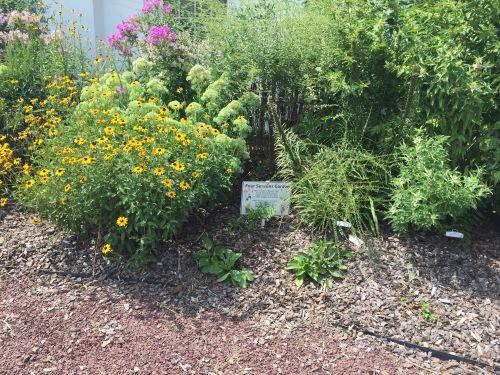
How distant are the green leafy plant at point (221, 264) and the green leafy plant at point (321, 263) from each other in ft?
0.96

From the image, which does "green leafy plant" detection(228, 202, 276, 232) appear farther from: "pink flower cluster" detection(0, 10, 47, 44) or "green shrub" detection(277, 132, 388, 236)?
"pink flower cluster" detection(0, 10, 47, 44)

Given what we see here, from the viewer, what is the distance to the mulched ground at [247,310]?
251 cm

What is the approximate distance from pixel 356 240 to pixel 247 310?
0.88 metres

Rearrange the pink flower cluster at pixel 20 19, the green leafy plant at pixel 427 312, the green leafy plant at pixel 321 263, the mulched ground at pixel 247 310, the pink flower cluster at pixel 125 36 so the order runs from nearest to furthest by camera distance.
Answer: the mulched ground at pixel 247 310, the green leafy plant at pixel 427 312, the green leafy plant at pixel 321 263, the pink flower cluster at pixel 125 36, the pink flower cluster at pixel 20 19

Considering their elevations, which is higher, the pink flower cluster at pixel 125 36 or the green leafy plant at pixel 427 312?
the pink flower cluster at pixel 125 36

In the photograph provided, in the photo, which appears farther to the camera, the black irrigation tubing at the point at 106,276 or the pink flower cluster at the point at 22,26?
the pink flower cluster at the point at 22,26

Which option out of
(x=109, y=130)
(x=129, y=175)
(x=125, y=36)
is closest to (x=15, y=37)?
(x=125, y=36)

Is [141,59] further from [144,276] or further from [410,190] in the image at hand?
[410,190]

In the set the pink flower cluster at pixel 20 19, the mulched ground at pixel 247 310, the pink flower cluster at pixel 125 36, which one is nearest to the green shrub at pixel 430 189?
the mulched ground at pixel 247 310

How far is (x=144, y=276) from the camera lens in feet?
9.95

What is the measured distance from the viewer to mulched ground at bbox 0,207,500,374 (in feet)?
8.23

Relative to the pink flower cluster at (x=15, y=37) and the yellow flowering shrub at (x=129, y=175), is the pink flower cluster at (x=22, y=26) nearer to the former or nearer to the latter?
the pink flower cluster at (x=15, y=37)

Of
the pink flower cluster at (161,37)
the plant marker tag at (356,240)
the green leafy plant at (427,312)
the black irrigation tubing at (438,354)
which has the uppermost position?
the pink flower cluster at (161,37)

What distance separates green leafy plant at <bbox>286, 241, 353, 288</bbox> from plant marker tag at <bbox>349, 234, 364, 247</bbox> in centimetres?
9
